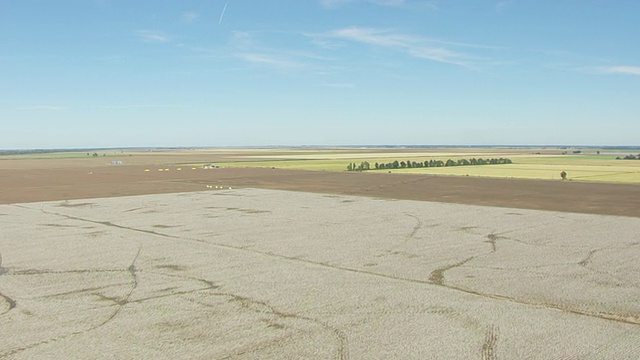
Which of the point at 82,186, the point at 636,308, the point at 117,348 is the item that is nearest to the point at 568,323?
the point at 636,308

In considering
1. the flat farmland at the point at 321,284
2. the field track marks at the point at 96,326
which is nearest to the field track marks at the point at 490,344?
the flat farmland at the point at 321,284

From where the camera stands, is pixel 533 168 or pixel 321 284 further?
pixel 533 168

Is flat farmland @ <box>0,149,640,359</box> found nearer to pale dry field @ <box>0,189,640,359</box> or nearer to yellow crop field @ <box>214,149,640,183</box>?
pale dry field @ <box>0,189,640,359</box>

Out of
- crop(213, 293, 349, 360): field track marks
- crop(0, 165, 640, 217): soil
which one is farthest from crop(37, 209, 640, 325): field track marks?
crop(0, 165, 640, 217): soil

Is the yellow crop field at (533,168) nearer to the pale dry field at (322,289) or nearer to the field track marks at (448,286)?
the pale dry field at (322,289)

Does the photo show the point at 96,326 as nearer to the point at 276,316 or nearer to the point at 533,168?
the point at 276,316

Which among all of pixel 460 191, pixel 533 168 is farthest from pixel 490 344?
pixel 533 168
